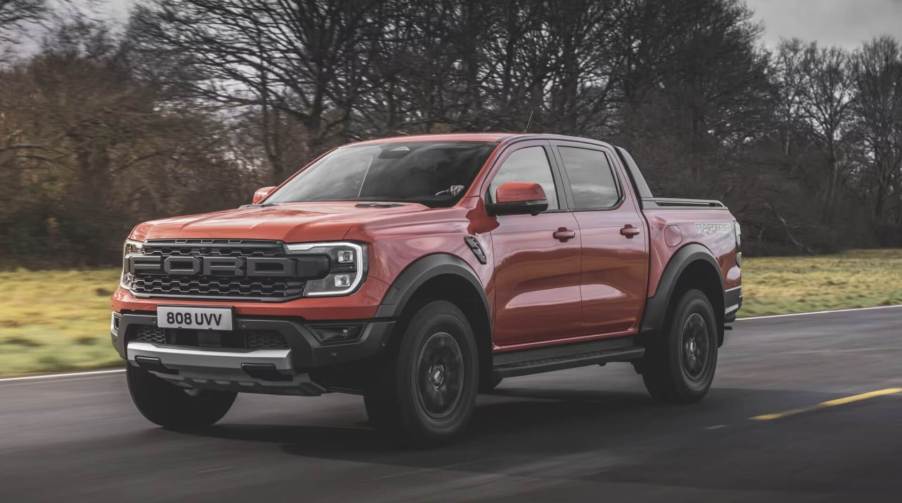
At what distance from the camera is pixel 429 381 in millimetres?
6957

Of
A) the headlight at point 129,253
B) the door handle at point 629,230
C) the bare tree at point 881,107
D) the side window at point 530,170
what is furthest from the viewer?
the bare tree at point 881,107

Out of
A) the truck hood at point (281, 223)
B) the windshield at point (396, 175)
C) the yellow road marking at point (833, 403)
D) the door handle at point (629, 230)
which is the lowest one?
the yellow road marking at point (833, 403)

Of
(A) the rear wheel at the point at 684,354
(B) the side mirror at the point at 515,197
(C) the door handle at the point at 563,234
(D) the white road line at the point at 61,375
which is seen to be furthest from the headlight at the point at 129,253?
(A) the rear wheel at the point at 684,354

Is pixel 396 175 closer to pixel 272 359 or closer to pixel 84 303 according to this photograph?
pixel 272 359

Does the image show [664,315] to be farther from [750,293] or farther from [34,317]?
[750,293]

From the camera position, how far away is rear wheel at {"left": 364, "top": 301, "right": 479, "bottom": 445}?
673 cm

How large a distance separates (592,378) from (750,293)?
15665 millimetres

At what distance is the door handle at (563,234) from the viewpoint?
799 cm

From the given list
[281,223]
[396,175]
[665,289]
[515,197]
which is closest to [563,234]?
[515,197]

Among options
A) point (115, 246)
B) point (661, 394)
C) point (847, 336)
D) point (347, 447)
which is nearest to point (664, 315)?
point (661, 394)

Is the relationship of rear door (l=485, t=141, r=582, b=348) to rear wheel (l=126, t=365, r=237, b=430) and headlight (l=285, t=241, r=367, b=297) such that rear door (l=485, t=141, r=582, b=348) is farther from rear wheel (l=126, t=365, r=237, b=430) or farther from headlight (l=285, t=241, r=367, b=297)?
rear wheel (l=126, t=365, r=237, b=430)

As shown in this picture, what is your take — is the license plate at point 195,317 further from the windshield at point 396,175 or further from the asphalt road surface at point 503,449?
the windshield at point 396,175

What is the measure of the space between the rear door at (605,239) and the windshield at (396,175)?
2.80ft

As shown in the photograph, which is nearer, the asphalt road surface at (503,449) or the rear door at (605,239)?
the asphalt road surface at (503,449)
